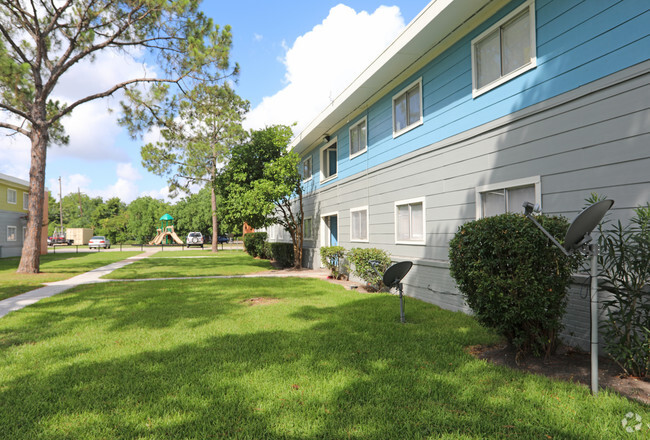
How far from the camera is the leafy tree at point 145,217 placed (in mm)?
56250

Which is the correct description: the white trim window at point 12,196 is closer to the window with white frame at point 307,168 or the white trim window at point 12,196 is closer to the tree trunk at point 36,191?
the tree trunk at point 36,191

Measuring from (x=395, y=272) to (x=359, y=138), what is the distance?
711 cm

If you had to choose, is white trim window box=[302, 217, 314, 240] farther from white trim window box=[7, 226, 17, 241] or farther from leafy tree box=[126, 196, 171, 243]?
leafy tree box=[126, 196, 171, 243]

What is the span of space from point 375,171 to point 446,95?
3528 millimetres

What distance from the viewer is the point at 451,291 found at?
290 inches

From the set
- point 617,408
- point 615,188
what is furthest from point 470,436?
point 615,188

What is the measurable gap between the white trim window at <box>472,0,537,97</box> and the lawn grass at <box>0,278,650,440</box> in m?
4.38

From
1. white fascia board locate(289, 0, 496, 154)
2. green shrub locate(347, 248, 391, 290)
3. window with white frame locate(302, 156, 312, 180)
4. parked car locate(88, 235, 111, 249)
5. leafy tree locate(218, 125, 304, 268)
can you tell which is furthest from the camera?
parked car locate(88, 235, 111, 249)

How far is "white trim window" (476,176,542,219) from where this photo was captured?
5616mm

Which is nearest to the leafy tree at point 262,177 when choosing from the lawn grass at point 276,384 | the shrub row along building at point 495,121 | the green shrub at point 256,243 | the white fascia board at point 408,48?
the white fascia board at point 408,48

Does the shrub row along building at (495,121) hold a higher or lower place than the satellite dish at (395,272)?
higher

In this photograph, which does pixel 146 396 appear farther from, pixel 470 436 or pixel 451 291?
pixel 451 291

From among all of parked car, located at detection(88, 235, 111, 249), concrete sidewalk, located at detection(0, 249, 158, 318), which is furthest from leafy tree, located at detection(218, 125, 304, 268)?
parked car, located at detection(88, 235, 111, 249)

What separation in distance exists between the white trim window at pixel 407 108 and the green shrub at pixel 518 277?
5154 millimetres
